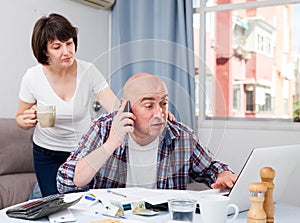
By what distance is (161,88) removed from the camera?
54.0 inches

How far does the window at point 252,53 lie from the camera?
3268mm

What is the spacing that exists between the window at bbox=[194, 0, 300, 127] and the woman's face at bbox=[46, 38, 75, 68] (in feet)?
4.06

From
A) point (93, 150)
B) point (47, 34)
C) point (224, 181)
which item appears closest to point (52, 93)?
point (47, 34)

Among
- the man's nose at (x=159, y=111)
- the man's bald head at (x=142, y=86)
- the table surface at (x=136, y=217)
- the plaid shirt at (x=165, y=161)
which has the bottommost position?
the table surface at (x=136, y=217)

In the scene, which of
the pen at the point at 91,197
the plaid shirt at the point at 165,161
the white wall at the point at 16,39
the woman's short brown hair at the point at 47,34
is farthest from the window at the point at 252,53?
the pen at the point at 91,197

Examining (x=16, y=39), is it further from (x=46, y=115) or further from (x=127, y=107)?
(x=127, y=107)

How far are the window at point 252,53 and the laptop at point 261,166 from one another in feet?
5.95

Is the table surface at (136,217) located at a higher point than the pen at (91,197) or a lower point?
lower

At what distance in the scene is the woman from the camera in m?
2.15

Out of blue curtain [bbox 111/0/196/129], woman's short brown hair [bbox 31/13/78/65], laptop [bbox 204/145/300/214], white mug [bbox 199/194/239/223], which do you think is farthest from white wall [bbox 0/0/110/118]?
white mug [bbox 199/194/239/223]

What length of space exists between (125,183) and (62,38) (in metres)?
1.01

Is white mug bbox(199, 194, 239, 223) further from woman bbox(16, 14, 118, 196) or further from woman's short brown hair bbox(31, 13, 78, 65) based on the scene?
woman's short brown hair bbox(31, 13, 78, 65)

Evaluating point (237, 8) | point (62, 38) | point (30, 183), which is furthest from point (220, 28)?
point (30, 183)

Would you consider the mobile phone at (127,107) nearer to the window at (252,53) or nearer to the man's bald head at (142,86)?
the man's bald head at (142,86)
